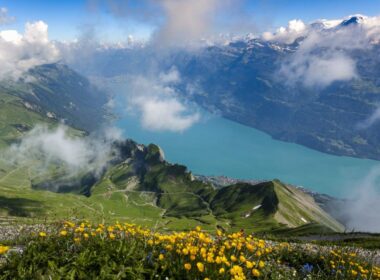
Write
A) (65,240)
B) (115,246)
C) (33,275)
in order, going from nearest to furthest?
(33,275) < (115,246) < (65,240)

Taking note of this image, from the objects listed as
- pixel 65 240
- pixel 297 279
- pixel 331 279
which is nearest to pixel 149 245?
pixel 65 240

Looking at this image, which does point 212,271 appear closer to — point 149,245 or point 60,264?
point 149,245

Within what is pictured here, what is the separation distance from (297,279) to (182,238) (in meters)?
3.83

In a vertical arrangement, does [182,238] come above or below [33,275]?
above

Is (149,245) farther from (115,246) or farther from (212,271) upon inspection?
(212,271)

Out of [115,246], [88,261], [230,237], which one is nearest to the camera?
[88,261]

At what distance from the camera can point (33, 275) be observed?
30.3 feet

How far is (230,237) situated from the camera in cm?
1255

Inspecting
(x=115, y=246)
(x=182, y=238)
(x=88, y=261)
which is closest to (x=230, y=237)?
(x=182, y=238)

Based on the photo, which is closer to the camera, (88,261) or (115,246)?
(88,261)

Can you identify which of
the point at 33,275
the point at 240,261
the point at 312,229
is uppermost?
the point at 312,229

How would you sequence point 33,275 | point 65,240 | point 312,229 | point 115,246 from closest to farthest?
point 33,275 → point 115,246 → point 65,240 → point 312,229

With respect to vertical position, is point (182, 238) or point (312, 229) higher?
point (312, 229)

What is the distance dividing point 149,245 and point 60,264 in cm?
269
